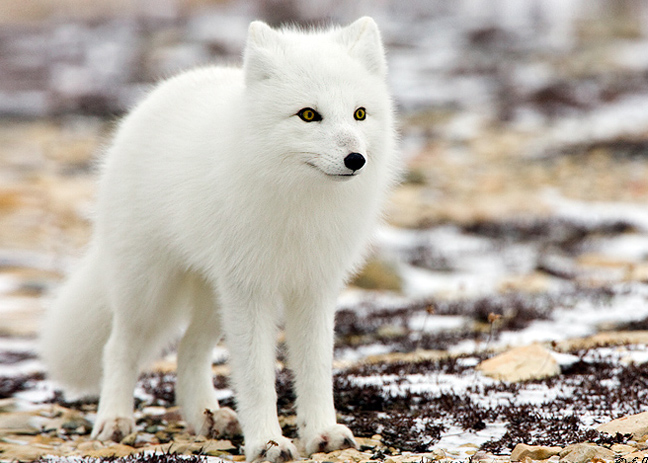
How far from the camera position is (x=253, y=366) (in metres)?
3.62

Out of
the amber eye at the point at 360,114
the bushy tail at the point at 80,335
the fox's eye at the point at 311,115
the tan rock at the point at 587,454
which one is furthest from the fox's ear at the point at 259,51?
the tan rock at the point at 587,454

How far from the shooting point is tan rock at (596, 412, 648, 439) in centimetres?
337

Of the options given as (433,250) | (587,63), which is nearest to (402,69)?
(587,63)

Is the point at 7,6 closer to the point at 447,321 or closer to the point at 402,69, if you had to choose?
the point at 402,69

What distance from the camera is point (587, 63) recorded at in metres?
26.2

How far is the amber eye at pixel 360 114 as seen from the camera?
344 cm

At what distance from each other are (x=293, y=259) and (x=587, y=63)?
25584 mm

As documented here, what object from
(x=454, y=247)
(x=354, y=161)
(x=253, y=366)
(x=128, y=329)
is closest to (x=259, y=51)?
(x=354, y=161)

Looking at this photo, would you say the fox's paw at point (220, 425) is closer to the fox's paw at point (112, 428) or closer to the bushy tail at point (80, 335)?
the fox's paw at point (112, 428)

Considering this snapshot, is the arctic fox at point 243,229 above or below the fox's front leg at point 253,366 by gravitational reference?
above

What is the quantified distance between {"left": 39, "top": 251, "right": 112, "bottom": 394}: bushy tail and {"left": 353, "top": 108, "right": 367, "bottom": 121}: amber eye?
214 cm

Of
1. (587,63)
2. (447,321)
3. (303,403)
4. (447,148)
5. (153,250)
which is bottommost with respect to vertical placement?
(303,403)

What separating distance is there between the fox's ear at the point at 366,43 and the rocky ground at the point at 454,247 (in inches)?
78.4

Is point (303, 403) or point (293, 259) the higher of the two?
point (293, 259)
